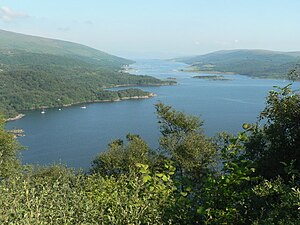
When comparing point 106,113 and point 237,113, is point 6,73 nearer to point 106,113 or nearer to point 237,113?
point 106,113

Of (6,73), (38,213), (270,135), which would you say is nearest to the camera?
(38,213)

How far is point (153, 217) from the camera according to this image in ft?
7.14

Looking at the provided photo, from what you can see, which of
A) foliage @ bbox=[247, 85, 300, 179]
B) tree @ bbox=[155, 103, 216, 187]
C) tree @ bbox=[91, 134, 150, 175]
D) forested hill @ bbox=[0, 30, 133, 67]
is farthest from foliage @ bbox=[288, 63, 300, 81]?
forested hill @ bbox=[0, 30, 133, 67]

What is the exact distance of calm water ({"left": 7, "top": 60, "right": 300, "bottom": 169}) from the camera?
29.8 m

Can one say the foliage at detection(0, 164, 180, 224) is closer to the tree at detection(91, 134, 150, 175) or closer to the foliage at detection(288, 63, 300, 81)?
the foliage at detection(288, 63, 300, 81)

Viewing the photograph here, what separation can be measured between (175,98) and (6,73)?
42.1m

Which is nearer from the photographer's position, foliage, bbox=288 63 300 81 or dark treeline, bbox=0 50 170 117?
foliage, bbox=288 63 300 81

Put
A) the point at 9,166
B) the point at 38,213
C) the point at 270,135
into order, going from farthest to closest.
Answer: the point at 9,166 < the point at 270,135 < the point at 38,213

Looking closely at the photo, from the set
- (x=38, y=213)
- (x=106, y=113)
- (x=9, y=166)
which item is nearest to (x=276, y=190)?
(x=38, y=213)

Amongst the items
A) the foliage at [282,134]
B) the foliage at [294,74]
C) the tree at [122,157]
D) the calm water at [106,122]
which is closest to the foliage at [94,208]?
the foliage at [282,134]

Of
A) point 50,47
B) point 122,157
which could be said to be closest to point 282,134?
point 122,157

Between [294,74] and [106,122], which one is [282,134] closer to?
[294,74]

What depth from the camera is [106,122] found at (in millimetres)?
41188

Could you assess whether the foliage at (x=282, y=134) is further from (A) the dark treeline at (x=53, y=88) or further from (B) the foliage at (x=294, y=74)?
(A) the dark treeline at (x=53, y=88)
